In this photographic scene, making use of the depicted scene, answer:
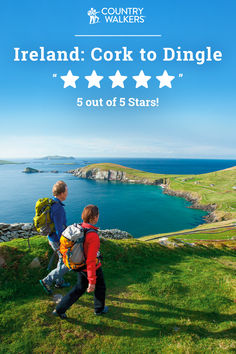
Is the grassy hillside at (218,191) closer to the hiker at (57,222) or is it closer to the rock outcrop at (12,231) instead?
the rock outcrop at (12,231)

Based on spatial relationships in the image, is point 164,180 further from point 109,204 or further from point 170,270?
point 170,270

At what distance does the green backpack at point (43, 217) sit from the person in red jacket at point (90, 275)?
1981 mm

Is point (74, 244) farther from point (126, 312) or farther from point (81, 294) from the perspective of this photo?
point (126, 312)

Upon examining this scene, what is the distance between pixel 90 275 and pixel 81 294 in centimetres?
105

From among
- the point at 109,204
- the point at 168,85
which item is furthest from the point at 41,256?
the point at 109,204

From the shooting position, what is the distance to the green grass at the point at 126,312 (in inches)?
204

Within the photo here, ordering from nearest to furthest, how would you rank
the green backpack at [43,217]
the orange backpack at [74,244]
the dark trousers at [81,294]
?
the orange backpack at [74,244], the dark trousers at [81,294], the green backpack at [43,217]

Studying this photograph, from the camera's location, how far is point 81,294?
554 cm

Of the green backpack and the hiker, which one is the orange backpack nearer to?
the hiker

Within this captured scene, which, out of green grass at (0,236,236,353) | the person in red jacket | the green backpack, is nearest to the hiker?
the green backpack

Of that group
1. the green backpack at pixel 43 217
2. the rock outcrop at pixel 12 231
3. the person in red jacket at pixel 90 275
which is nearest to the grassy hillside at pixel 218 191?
the rock outcrop at pixel 12 231

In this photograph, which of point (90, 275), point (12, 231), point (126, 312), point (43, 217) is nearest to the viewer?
point (90, 275)

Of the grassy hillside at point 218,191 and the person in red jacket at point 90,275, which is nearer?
the person in red jacket at point 90,275

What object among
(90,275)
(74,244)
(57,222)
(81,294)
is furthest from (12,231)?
(90,275)
